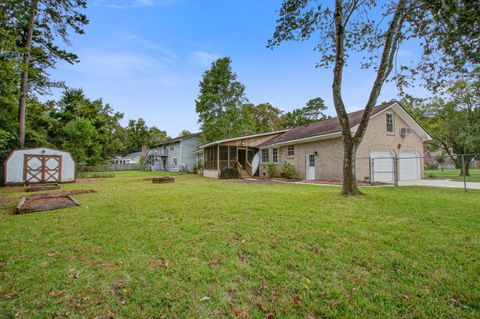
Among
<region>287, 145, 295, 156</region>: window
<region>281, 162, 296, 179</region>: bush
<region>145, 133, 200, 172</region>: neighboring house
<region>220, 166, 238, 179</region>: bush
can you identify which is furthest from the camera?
<region>145, 133, 200, 172</region>: neighboring house

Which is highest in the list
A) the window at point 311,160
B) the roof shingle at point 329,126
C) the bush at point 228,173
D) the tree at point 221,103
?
the tree at point 221,103

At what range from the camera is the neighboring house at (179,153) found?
93.2 ft

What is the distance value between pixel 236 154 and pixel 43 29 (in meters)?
15.9

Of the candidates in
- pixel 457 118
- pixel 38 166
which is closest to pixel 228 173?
pixel 38 166

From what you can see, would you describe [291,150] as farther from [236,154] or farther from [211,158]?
[211,158]

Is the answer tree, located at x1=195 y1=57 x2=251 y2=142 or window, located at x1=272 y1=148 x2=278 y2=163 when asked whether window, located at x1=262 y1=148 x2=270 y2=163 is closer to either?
window, located at x1=272 y1=148 x2=278 y2=163

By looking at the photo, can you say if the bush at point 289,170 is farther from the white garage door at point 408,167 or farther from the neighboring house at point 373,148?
the white garage door at point 408,167

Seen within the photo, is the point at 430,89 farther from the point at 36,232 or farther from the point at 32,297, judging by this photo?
the point at 36,232

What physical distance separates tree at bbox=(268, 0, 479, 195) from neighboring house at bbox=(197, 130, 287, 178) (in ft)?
33.0

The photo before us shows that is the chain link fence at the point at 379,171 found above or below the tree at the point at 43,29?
below

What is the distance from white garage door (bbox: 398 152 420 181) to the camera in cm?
1436

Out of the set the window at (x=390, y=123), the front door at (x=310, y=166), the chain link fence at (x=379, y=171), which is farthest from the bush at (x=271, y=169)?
the window at (x=390, y=123)

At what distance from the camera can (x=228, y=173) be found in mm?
16625

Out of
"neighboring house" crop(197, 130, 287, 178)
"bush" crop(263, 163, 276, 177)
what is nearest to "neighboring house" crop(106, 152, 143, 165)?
"neighboring house" crop(197, 130, 287, 178)
